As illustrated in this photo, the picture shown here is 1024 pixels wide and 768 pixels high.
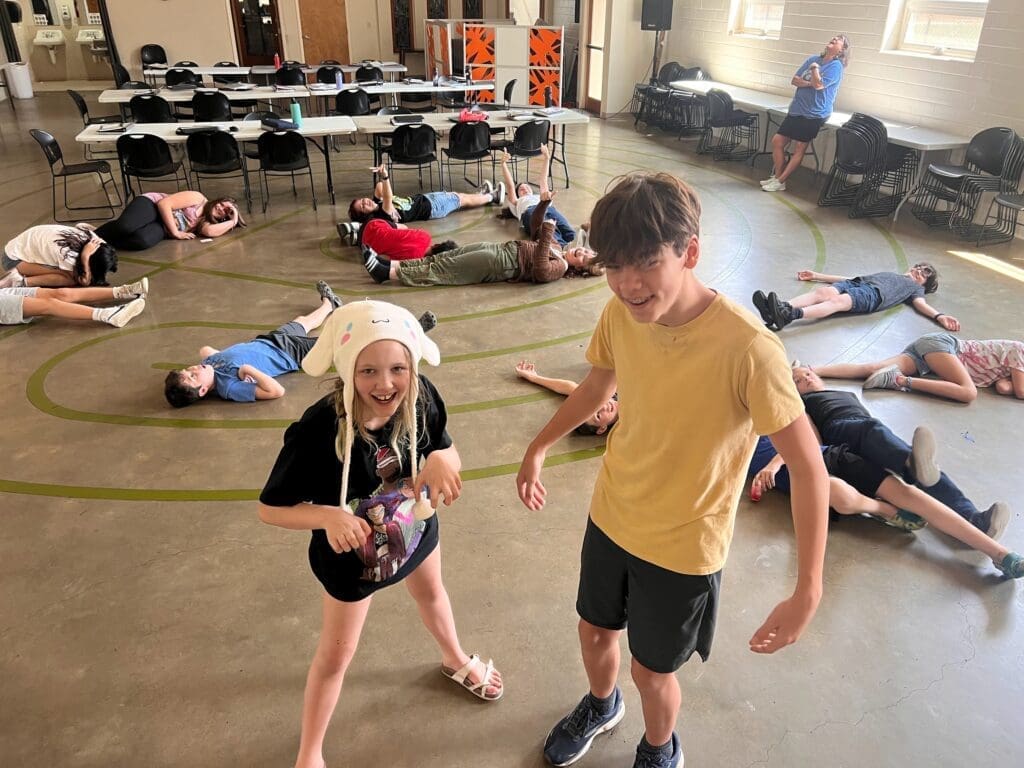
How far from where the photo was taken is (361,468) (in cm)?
176

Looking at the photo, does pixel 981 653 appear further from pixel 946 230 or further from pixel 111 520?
pixel 946 230

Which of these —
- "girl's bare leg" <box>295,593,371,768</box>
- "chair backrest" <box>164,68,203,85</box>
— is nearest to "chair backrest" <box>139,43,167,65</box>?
"chair backrest" <box>164,68,203,85</box>

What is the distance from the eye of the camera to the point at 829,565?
2.99 metres

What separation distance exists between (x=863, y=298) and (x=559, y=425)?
4.10m

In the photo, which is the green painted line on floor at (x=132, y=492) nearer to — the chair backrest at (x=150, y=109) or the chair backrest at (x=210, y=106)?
the chair backrest at (x=150, y=109)

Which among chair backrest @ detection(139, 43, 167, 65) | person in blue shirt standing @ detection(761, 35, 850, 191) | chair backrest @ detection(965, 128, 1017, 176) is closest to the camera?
chair backrest @ detection(965, 128, 1017, 176)

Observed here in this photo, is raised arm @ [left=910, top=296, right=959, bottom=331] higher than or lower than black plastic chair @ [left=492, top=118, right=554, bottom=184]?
lower

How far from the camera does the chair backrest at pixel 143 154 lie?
688cm

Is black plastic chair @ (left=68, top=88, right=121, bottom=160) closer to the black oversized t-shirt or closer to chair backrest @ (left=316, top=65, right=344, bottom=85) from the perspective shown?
chair backrest @ (left=316, top=65, right=344, bottom=85)

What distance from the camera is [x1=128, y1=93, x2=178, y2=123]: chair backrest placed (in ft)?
28.4

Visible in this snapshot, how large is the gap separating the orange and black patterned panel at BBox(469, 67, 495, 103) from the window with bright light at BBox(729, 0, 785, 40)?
12.7ft

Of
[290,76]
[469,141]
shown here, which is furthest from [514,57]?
[469,141]

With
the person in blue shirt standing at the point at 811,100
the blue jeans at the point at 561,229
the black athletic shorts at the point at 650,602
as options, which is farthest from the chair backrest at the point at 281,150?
the black athletic shorts at the point at 650,602

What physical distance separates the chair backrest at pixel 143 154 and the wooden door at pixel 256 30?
857 centimetres
